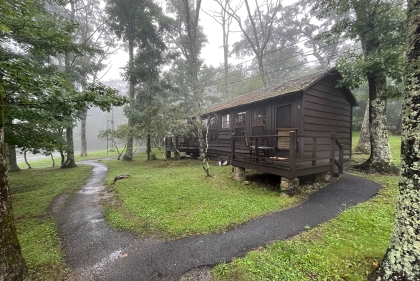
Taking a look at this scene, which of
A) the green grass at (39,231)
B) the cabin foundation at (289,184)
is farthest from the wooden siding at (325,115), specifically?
the green grass at (39,231)

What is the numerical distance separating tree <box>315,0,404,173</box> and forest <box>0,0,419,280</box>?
35 millimetres

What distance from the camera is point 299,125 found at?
23.6ft

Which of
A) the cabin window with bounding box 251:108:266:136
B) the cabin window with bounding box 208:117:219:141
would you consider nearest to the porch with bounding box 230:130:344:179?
the cabin window with bounding box 251:108:266:136

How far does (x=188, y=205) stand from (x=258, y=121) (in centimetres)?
616

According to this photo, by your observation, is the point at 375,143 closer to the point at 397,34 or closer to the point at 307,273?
the point at 397,34

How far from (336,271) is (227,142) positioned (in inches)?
349

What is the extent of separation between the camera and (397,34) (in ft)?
22.2

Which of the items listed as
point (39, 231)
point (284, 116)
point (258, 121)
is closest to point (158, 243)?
point (39, 231)

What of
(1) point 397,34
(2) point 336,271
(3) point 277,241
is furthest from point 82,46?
(1) point 397,34

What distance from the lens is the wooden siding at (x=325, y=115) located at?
24.0ft

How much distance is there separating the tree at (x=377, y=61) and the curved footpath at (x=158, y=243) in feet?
12.6

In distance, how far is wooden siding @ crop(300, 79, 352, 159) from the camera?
288 inches

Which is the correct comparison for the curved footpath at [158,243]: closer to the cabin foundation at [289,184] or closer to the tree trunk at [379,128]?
the cabin foundation at [289,184]

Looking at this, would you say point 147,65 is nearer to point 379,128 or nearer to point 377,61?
point 377,61
